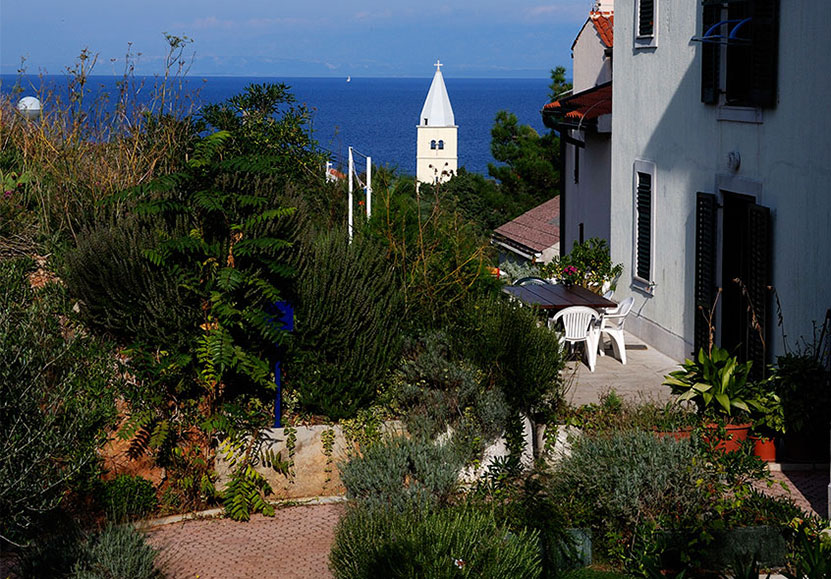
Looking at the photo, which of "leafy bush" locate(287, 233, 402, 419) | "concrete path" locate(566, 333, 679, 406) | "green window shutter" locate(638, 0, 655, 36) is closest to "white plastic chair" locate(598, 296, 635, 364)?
"concrete path" locate(566, 333, 679, 406)

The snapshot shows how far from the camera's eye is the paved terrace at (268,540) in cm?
723

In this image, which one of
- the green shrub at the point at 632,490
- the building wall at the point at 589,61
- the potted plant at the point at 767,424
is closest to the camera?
the green shrub at the point at 632,490

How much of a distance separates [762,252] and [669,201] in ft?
8.86

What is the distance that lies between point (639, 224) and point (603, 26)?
834 cm

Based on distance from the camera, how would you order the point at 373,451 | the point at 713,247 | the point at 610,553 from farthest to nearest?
the point at 713,247 → the point at 373,451 → the point at 610,553

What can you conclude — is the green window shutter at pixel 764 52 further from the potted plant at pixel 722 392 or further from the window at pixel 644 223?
the window at pixel 644 223

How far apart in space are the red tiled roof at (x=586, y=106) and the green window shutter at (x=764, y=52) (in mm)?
6437

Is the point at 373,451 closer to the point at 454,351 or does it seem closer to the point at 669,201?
the point at 454,351

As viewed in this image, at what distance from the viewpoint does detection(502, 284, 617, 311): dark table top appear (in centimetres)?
1131

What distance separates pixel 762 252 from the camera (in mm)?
9867

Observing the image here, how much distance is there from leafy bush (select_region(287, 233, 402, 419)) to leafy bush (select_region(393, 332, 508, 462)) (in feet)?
0.98

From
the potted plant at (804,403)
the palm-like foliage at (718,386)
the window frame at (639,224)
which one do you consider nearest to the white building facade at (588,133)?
the window frame at (639,224)

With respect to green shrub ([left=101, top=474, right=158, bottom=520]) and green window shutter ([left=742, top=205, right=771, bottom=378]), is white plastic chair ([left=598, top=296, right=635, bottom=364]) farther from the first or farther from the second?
green shrub ([left=101, top=474, right=158, bottom=520])

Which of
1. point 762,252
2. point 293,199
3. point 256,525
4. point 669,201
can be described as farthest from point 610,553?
point 669,201
